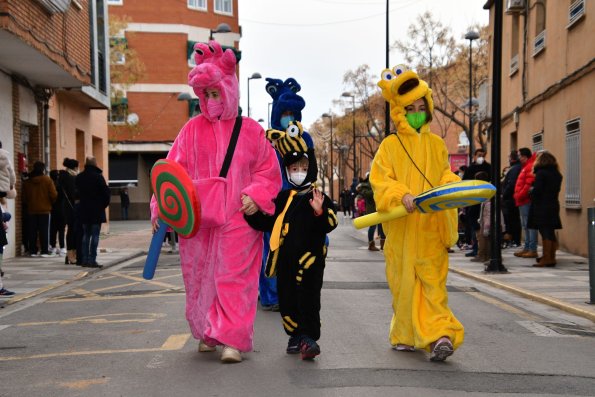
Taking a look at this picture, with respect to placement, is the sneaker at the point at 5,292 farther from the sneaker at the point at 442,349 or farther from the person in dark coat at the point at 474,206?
the person in dark coat at the point at 474,206

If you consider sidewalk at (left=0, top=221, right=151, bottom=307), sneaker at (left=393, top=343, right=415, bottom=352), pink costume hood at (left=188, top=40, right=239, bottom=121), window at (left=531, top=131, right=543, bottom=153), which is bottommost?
sidewalk at (left=0, top=221, right=151, bottom=307)

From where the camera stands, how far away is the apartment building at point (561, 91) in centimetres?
1617

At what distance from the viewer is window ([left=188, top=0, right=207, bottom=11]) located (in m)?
46.0

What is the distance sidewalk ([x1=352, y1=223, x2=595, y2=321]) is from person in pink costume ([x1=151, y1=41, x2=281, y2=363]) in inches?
162

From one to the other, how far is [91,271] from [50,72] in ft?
19.6

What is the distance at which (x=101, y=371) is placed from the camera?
5.59m

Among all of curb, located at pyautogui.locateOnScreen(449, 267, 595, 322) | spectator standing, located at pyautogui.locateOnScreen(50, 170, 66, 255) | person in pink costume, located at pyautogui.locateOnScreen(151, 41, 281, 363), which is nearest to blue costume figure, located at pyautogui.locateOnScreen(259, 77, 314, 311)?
person in pink costume, located at pyautogui.locateOnScreen(151, 41, 281, 363)

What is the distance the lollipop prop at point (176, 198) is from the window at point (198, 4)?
41.7m

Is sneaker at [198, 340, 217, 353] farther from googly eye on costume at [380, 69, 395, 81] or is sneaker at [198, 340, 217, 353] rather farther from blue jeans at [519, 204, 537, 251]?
blue jeans at [519, 204, 537, 251]

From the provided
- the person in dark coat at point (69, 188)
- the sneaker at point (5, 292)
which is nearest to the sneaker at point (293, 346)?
the sneaker at point (5, 292)

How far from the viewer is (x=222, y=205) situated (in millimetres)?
5789

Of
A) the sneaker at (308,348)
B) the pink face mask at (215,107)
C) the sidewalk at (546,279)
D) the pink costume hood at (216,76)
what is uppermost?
the pink costume hood at (216,76)

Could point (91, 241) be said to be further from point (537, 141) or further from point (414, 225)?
point (537, 141)

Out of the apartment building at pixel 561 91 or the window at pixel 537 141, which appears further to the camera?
the window at pixel 537 141
